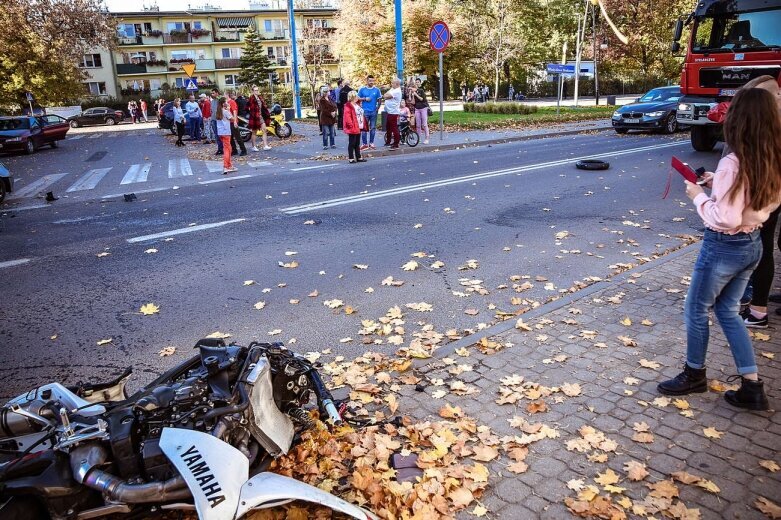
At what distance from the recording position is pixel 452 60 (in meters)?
54.3

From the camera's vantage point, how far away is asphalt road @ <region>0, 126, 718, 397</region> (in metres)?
5.27

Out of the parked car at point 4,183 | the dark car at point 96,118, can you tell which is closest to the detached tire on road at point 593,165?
the parked car at point 4,183

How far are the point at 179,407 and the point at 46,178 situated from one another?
1659 centimetres

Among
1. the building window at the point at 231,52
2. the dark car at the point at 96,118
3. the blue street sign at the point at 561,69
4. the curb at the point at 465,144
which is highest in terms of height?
the building window at the point at 231,52

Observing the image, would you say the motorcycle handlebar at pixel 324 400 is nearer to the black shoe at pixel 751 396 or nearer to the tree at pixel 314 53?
the black shoe at pixel 751 396

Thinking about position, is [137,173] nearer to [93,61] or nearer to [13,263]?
[13,263]

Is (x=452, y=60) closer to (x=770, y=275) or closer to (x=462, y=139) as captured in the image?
(x=462, y=139)

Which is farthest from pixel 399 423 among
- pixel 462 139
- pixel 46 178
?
pixel 462 139

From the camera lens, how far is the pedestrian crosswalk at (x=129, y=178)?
13680 millimetres

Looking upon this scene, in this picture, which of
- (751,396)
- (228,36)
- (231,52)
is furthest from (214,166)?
(228,36)

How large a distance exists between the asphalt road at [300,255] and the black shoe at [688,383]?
1.75 metres

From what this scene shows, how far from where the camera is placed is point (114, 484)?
2486mm

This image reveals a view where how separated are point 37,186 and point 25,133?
11.7m

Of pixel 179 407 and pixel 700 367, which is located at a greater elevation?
pixel 179 407
